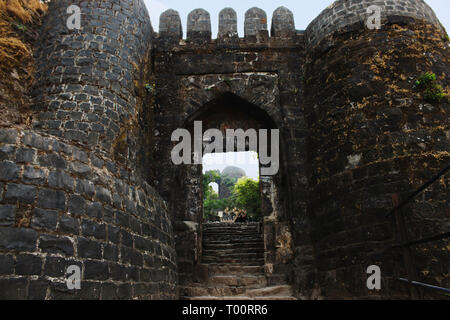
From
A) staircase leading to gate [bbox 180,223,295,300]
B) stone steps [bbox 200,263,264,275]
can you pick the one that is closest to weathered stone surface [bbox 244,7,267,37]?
staircase leading to gate [bbox 180,223,295,300]

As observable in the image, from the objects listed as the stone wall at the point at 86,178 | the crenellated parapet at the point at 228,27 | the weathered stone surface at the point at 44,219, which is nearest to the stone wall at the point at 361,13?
the crenellated parapet at the point at 228,27

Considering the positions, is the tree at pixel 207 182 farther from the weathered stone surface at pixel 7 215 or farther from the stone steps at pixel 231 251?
the weathered stone surface at pixel 7 215

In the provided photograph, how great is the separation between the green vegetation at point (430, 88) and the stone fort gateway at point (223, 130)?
2cm

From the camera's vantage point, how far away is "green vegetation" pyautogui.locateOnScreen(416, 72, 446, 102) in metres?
5.89

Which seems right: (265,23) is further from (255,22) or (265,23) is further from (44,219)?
(44,219)

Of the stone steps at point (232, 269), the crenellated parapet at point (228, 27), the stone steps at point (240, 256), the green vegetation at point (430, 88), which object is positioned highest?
the crenellated parapet at point (228, 27)

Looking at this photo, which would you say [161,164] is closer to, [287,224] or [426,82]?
[287,224]

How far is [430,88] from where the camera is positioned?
5957 millimetres

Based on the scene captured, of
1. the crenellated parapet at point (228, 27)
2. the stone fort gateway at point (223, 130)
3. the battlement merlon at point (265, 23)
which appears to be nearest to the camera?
the stone fort gateway at point (223, 130)

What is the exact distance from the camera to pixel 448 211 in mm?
5000

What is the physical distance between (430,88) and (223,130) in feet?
13.7

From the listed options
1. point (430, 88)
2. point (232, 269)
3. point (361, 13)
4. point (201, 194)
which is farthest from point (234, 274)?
point (361, 13)

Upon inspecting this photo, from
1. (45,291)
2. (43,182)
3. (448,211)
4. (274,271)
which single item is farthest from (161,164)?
(448,211)

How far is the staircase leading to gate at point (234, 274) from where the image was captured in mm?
5980
